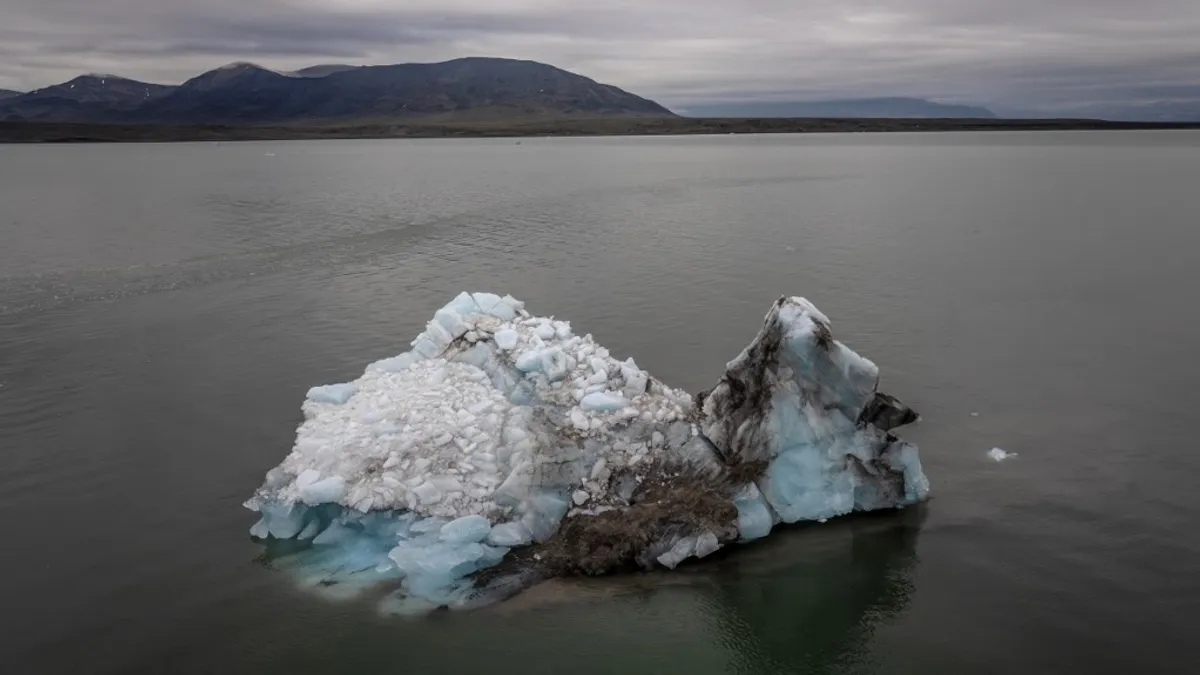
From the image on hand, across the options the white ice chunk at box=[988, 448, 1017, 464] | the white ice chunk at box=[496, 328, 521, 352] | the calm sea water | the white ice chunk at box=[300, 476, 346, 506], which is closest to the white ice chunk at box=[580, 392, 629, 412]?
the white ice chunk at box=[496, 328, 521, 352]

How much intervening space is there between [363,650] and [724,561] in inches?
229

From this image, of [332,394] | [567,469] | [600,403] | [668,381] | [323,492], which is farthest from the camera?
[668,381]

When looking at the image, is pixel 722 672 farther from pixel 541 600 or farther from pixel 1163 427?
pixel 1163 427

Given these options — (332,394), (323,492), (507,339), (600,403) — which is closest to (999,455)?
(600,403)

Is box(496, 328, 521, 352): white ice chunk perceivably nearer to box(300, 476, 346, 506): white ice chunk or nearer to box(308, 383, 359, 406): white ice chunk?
box(308, 383, 359, 406): white ice chunk

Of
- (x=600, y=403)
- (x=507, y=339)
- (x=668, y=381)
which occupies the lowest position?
(x=668, y=381)

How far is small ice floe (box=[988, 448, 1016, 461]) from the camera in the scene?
55.8ft

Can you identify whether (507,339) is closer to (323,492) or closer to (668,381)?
(323,492)

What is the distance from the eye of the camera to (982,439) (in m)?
18.0

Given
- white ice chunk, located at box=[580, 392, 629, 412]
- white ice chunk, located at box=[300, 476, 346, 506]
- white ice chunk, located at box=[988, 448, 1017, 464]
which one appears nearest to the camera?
white ice chunk, located at box=[300, 476, 346, 506]

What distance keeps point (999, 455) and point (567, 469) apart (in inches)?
356

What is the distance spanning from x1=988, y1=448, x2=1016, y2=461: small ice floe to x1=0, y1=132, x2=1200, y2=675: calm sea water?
278 mm

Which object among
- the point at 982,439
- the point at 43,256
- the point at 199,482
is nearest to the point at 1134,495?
the point at 982,439

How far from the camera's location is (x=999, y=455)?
17.1 m
